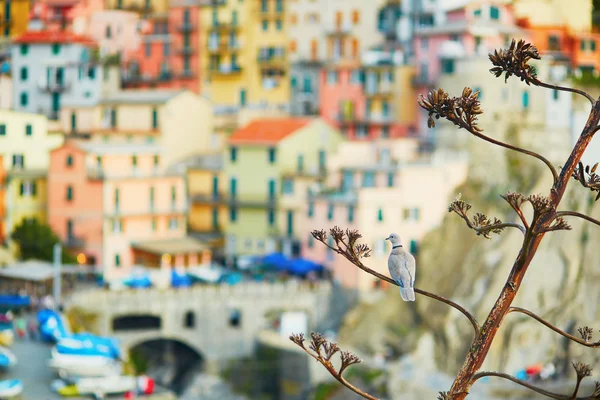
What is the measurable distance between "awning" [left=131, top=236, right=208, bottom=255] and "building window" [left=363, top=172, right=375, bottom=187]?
5.12 metres

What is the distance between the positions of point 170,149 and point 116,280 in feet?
20.3

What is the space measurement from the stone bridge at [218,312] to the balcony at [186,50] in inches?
553

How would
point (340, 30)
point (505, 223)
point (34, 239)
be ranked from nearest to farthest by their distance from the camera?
point (505, 223), point (34, 239), point (340, 30)

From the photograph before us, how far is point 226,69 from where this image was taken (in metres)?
54.7

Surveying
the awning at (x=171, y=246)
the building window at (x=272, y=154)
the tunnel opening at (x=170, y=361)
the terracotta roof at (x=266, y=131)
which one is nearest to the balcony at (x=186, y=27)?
the terracotta roof at (x=266, y=131)

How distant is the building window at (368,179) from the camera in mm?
43375

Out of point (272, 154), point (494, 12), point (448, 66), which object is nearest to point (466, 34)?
point (494, 12)

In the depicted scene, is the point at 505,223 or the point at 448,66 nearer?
the point at 505,223

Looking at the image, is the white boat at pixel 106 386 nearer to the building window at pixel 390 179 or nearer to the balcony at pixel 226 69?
the building window at pixel 390 179

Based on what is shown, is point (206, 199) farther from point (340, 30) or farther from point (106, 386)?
point (106, 386)

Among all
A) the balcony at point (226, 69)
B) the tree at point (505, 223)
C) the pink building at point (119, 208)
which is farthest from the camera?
the balcony at point (226, 69)

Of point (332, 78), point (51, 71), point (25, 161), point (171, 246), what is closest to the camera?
point (51, 71)

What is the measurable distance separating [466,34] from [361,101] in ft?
16.8

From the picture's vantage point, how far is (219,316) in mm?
41562
